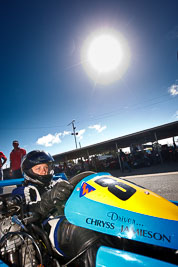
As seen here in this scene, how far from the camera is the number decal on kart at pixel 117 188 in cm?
103

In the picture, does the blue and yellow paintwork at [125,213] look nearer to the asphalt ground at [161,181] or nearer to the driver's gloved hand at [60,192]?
the driver's gloved hand at [60,192]

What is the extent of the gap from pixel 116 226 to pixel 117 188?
0.28 metres

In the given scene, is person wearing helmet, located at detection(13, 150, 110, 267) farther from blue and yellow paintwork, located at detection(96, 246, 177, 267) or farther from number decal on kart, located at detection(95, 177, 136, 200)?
number decal on kart, located at detection(95, 177, 136, 200)

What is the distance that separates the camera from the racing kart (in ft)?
2.48

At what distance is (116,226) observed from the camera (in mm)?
880

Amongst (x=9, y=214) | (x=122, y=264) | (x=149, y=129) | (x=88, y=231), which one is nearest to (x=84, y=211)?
(x=88, y=231)

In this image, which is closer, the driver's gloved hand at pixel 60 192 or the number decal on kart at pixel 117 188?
the number decal on kart at pixel 117 188

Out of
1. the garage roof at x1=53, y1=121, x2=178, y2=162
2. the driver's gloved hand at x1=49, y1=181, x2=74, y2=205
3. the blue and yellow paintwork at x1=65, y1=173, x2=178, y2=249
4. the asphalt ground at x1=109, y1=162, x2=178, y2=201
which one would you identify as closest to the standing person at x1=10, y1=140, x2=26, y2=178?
the driver's gloved hand at x1=49, y1=181, x2=74, y2=205

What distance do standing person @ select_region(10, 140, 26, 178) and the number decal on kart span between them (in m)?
3.54

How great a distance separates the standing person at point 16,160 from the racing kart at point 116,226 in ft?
9.75

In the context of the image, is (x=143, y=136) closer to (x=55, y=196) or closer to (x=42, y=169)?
(x=42, y=169)

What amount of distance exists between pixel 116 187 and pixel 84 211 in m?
0.31

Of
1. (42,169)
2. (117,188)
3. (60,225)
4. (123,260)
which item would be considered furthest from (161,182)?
(123,260)

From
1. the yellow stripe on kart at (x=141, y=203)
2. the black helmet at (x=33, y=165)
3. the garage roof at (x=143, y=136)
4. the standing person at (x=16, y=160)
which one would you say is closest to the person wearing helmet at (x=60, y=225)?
the black helmet at (x=33, y=165)
